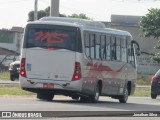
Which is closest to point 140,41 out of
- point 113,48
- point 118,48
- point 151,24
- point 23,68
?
point 151,24

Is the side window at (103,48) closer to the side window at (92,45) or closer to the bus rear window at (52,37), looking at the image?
the side window at (92,45)

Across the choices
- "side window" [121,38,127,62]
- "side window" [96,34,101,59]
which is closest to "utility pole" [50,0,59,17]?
"side window" [121,38,127,62]

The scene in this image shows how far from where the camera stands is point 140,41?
318 feet

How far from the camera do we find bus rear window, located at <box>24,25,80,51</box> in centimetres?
2788

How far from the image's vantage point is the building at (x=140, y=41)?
89938mm

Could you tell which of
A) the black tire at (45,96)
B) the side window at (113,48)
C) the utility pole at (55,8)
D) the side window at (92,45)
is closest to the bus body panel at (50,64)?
the side window at (92,45)

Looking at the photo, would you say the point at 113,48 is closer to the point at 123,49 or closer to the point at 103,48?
the point at 103,48

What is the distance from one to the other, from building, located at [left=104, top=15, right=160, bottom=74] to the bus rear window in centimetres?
5287

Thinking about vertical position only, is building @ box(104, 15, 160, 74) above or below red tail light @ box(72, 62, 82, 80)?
below

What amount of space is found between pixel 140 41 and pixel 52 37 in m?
69.6

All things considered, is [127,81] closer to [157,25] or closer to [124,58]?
[124,58]

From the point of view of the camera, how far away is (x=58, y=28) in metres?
28.0

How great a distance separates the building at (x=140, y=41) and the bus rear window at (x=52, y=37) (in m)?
52.9

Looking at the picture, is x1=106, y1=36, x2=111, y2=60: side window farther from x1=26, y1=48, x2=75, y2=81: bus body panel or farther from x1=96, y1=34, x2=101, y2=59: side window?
x1=26, y1=48, x2=75, y2=81: bus body panel
